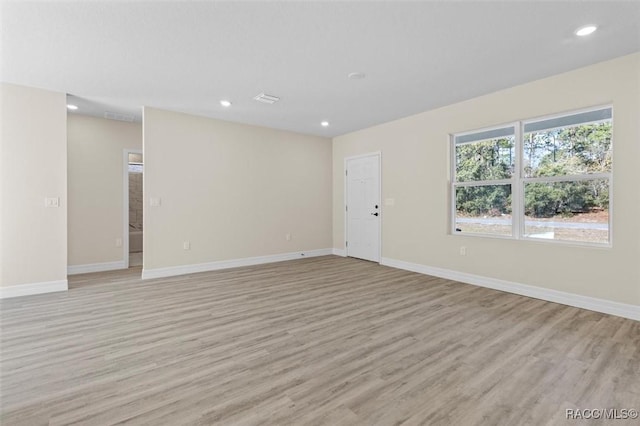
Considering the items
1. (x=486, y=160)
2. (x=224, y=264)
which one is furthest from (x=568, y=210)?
(x=224, y=264)

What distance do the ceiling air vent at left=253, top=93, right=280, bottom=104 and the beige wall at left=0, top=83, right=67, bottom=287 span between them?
2649 mm

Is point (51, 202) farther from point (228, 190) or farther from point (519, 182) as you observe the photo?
point (519, 182)

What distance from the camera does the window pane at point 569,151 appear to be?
320cm

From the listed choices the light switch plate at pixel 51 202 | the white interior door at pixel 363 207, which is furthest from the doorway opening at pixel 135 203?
the white interior door at pixel 363 207

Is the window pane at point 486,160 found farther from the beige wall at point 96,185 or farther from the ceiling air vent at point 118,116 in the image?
the beige wall at point 96,185

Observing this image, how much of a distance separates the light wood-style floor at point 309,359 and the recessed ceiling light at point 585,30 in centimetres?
268

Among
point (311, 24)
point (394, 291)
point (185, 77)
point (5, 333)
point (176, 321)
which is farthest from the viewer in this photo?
point (394, 291)

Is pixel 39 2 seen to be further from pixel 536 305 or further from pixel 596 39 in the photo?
pixel 536 305

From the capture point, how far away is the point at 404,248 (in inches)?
205

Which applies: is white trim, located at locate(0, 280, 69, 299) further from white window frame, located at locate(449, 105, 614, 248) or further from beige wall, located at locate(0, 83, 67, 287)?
white window frame, located at locate(449, 105, 614, 248)

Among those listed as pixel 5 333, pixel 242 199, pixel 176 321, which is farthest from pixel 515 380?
pixel 242 199

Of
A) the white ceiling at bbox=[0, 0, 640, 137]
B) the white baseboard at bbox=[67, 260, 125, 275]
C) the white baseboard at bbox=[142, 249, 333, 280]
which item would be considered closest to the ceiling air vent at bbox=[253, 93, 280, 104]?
the white ceiling at bbox=[0, 0, 640, 137]

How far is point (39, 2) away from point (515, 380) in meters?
4.35

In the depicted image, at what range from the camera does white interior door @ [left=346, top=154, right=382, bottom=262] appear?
5.80 meters
